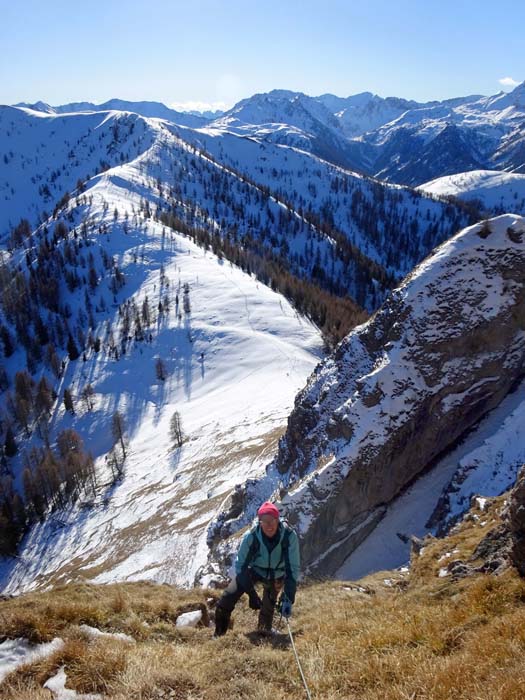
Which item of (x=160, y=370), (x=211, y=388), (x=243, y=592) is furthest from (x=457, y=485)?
(x=160, y=370)

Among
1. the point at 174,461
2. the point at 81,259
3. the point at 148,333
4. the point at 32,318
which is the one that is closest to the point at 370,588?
the point at 174,461

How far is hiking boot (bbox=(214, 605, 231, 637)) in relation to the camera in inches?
396

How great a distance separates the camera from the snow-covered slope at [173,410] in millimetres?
51031

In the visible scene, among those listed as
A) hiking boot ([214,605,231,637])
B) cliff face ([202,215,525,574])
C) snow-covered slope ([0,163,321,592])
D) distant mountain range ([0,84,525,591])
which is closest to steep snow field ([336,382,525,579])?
distant mountain range ([0,84,525,591])

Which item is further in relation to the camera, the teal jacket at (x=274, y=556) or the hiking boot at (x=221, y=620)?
the hiking boot at (x=221, y=620)

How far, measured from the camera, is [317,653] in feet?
25.5

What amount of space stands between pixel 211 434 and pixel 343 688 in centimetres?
6822

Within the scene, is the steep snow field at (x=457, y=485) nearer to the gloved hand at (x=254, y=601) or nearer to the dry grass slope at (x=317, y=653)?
the dry grass slope at (x=317, y=653)

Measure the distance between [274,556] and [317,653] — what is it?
2369mm

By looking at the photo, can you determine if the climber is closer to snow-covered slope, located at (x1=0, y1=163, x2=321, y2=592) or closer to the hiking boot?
the hiking boot

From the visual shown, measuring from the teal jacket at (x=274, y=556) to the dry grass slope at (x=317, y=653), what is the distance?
118 centimetres

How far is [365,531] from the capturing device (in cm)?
2852

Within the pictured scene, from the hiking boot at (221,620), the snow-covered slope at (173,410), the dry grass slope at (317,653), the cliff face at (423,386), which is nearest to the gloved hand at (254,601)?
the hiking boot at (221,620)

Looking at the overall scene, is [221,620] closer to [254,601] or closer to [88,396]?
[254,601]
